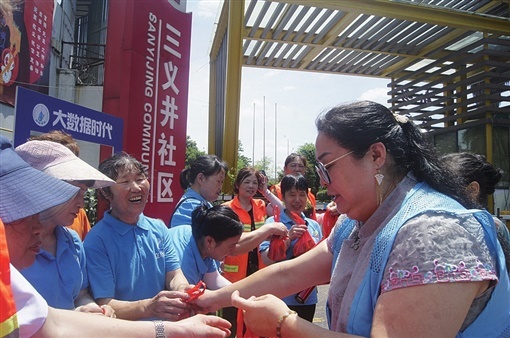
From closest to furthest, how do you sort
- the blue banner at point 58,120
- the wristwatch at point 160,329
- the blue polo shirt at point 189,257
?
the wristwatch at point 160,329 → the blue polo shirt at point 189,257 → the blue banner at point 58,120

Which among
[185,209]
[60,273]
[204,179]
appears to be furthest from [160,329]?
[204,179]

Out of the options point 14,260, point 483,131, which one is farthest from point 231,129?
point 14,260

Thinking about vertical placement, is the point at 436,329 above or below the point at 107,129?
below

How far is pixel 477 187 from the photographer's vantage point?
2.37 metres

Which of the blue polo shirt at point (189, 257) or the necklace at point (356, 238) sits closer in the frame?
the necklace at point (356, 238)

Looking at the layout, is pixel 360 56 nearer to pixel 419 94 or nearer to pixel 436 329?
pixel 419 94

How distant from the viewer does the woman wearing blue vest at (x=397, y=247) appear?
1.16 meters

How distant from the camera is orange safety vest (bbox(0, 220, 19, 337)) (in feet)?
2.67

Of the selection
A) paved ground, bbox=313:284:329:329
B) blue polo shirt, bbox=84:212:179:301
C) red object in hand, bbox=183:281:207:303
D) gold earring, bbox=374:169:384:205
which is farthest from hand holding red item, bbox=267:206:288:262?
gold earring, bbox=374:169:384:205

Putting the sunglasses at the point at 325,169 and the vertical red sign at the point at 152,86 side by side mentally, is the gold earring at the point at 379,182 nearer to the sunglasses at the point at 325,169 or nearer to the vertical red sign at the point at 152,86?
the sunglasses at the point at 325,169

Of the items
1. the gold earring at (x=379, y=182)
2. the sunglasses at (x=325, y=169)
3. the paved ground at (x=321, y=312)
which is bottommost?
the paved ground at (x=321, y=312)

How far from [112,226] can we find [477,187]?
206cm

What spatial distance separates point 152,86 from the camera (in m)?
5.23

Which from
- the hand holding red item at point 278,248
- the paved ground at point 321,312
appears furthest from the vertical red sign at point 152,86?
the paved ground at point 321,312
